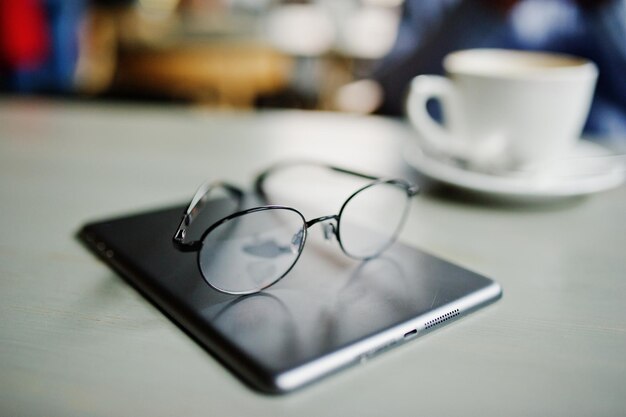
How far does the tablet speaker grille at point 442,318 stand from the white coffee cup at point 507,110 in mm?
265

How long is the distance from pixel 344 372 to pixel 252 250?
123 millimetres

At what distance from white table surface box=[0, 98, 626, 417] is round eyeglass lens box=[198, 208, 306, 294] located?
0.04 m

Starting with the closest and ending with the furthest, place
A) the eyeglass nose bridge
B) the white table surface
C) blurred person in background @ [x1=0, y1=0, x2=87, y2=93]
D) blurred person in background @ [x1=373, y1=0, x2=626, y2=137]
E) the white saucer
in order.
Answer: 1. the white table surface
2. the eyeglass nose bridge
3. the white saucer
4. blurred person in background @ [x1=373, y1=0, x2=626, y2=137]
5. blurred person in background @ [x1=0, y1=0, x2=87, y2=93]

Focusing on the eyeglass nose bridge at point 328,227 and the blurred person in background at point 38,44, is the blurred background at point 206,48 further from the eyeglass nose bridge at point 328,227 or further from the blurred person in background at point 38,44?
the eyeglass nose bridge at point 328,227

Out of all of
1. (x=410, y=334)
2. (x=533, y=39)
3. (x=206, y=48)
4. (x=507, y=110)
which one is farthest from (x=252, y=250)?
(x=206, y=48)

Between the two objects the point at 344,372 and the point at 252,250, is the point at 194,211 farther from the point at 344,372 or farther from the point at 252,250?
the point at 344,372

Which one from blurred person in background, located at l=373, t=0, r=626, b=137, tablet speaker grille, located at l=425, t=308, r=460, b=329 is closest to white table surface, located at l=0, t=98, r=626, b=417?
tablet speaker grille, located at l=425, t=308, r=460, b=329

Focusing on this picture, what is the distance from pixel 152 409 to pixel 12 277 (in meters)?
0.18

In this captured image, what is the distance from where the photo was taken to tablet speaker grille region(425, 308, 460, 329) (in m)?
0.29

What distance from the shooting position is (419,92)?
0.56 m

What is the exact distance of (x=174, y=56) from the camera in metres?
2.37

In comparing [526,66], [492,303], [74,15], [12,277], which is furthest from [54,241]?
[74,15]

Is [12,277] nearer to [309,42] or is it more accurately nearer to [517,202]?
[517,202]

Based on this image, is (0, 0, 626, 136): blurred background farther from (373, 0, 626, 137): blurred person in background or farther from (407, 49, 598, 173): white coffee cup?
(407, 49, 598, 173): white coffee cup
